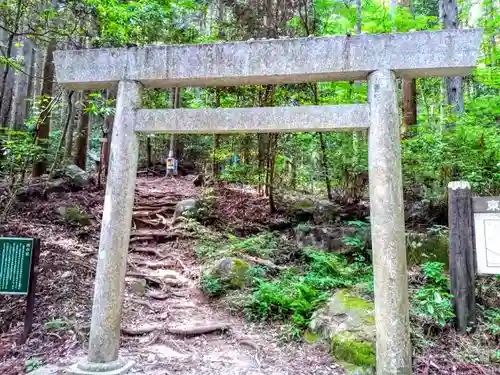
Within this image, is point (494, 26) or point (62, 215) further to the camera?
point (494, 26)

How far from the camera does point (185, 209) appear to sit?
1027cm

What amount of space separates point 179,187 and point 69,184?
427 centimetres

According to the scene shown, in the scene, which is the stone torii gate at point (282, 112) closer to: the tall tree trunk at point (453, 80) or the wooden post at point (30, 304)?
the wooden post at point (30, 304)

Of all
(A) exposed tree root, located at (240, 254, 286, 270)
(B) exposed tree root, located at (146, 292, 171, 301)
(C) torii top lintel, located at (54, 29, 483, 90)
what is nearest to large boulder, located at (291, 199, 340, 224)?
(A) exposed tree root, located at (240, 254, 286, 270)

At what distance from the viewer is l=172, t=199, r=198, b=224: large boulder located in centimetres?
1015

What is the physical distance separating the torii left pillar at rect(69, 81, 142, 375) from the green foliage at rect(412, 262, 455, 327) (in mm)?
3682

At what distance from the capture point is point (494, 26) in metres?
10.8

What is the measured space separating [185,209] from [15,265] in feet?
18.4

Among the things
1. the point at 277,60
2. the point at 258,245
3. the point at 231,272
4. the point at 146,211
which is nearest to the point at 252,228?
the point at 258,245

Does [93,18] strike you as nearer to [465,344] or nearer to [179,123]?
[179,123]

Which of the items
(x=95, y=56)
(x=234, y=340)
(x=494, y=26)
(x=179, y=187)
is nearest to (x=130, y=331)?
(x=234, y=340)

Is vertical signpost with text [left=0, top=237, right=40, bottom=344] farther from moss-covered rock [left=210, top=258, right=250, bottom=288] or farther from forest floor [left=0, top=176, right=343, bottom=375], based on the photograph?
moss-covered rock [left=210, top=258, right=250, bottom=288]

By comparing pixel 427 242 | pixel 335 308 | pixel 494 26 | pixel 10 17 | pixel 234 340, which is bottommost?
pixel 234 340

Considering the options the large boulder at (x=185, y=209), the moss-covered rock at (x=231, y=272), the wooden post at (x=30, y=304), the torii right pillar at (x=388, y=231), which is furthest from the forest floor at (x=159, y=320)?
the torii right pillar at (x=388, y=231)
